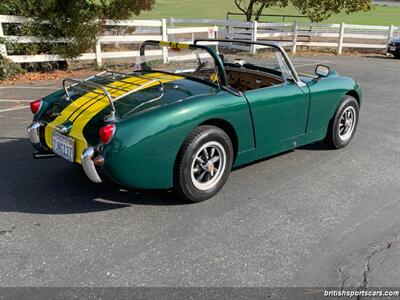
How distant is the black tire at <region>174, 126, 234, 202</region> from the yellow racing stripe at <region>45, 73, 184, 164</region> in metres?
0.77

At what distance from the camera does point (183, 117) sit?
139 inches

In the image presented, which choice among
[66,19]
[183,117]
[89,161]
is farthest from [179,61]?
[66,19]

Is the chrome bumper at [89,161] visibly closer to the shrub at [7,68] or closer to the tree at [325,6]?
the shrub at [7,68]

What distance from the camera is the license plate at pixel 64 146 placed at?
3573 mm

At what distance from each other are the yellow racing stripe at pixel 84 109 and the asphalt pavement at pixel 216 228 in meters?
0.58

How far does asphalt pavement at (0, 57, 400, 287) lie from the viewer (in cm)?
286

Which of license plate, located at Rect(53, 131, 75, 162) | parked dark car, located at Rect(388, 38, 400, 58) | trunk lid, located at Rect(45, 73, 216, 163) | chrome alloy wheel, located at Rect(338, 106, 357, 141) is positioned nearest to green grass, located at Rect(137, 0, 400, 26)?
parked dark car, located at Rect(388, 38, 400, 58)

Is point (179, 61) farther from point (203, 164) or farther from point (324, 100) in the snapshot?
point (324, 100)

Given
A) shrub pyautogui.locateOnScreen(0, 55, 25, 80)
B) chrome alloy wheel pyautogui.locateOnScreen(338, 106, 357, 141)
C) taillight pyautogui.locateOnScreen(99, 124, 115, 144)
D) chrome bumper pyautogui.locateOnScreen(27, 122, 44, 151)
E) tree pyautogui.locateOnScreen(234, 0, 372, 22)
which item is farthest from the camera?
tree pyautogui.locateOnScreen(234, 0, 372, 22)

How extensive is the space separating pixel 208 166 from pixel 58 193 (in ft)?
4.69

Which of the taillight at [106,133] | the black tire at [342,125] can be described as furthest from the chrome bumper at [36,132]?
the black tire at [342,125]

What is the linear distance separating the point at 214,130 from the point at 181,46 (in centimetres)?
117

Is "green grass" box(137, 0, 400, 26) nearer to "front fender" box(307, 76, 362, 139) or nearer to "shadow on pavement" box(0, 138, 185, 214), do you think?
"front fender" box(307, 76, 362, 139)

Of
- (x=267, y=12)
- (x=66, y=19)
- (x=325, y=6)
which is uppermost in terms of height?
(x=267, y=12)
